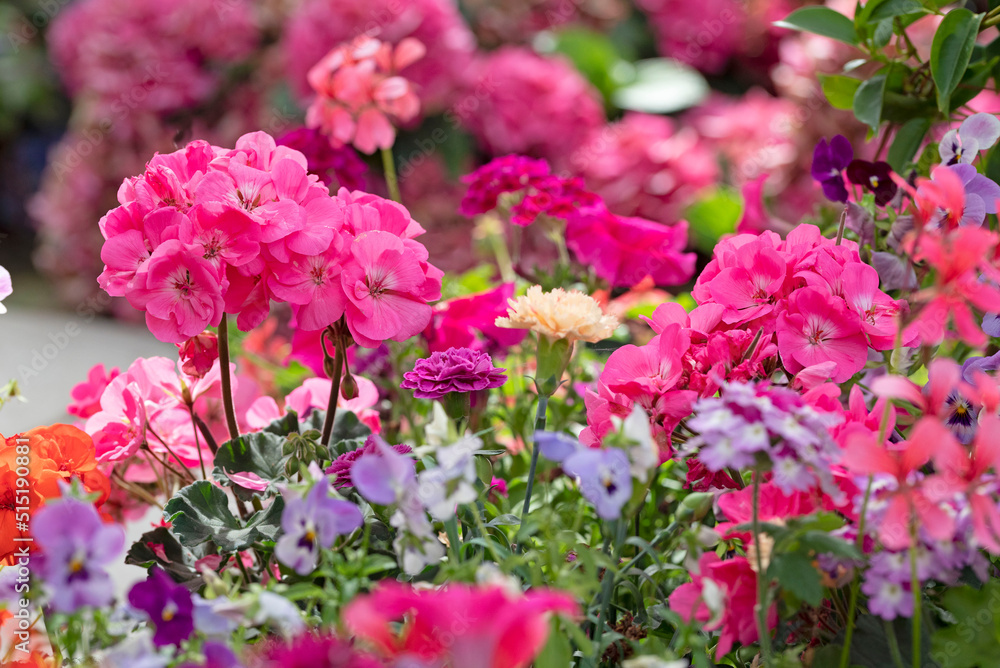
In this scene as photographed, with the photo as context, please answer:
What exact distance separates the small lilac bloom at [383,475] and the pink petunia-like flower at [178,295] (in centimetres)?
17

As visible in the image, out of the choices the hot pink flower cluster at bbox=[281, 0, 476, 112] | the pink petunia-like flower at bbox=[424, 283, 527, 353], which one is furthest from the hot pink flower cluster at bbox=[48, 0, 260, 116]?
the pink petunia-like flower at bbox=[424, 283, 527, 353]

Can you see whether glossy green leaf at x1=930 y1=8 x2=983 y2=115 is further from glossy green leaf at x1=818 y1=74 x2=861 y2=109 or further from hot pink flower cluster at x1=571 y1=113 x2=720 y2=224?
hot pink flower cluster at x1=571 y1=113 x2=720 y2=224

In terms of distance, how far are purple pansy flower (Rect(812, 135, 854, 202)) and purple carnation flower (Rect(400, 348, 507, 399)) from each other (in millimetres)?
322

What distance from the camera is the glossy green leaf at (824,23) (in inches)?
26.7

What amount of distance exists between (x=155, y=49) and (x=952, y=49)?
1.52 m

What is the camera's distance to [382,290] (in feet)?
1.66

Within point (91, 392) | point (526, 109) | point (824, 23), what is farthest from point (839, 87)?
point (526, 109)

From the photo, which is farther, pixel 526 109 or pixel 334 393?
pixel 526 109

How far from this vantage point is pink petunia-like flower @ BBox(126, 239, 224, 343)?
1.49 feet

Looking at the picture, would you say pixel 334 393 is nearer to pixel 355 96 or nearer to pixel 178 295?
pixel 178 295

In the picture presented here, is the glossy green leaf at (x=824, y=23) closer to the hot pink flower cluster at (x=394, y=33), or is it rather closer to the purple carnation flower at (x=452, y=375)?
the purple carnation flower at (x=452, y=375)

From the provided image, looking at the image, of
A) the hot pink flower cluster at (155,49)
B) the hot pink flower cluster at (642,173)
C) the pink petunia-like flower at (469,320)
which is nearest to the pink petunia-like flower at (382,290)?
the pink petunia-like flower at (469,320)

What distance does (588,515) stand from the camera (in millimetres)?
570

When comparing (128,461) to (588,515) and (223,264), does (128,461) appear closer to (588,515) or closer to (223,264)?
(223,264)
